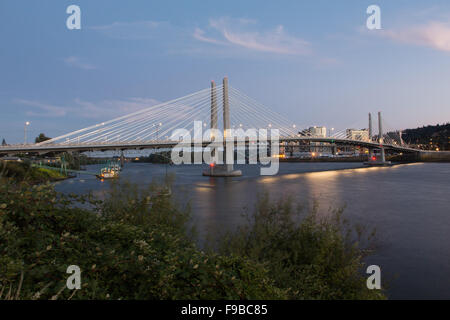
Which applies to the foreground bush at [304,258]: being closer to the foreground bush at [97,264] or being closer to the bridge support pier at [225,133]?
the foreground bush at [97,264]

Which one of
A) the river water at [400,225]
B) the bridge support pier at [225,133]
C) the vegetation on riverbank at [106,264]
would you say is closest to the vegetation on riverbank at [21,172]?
the vegetation on riverbank at [106,264]

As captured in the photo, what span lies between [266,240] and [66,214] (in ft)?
14.6

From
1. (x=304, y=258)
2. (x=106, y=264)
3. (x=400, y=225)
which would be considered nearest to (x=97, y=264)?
(x=106, y=264)

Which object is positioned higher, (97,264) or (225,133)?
(225,133)

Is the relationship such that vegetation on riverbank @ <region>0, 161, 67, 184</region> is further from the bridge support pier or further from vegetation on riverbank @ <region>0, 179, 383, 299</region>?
the bridge support pier


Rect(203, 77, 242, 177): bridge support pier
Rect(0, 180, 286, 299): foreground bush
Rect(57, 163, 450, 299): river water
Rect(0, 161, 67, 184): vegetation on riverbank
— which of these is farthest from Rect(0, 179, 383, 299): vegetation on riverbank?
Rect(203, 77, 242, 177): bridge support pier

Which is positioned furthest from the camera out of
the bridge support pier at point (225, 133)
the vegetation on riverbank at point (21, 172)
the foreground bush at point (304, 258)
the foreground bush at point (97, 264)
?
the bridge support pier at point (225, 133)

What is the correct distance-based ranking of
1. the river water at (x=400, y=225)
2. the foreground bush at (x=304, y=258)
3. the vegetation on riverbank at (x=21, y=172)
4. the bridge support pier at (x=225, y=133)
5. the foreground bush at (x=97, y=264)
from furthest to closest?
the bridge support pier at (x=225, y=133), the vegetation on riverbank at (x=21, y=172), the river water at (x=400, y=225), the foreground bush at (x=304, y=258), the foreground bush at (x=97, y=264)

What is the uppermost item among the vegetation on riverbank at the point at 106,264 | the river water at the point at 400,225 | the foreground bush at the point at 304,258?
the vegetation on riverbank at the point at 106,264

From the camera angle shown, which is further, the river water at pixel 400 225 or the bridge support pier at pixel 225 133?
the bridge support pier at pixel 225 133

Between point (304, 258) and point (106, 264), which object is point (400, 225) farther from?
point (106, 264)
